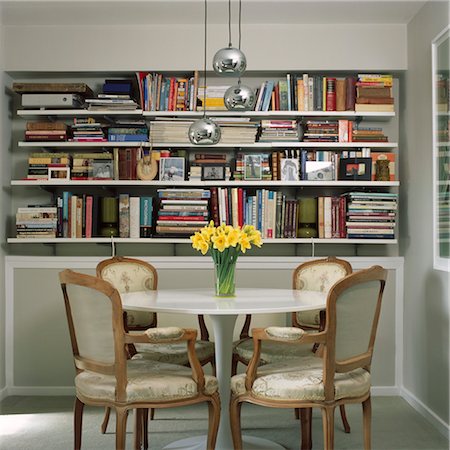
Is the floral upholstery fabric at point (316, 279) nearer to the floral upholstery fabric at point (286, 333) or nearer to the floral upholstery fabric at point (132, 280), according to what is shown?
the floral upholstery fabric at point (132, 280)

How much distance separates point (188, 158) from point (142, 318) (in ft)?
4.27

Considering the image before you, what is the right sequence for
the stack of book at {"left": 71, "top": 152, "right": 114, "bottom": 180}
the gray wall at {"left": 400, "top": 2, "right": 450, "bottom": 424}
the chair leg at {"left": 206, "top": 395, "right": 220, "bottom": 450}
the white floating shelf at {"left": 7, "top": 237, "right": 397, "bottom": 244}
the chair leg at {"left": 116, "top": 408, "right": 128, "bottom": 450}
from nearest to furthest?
the chair leg at {"left": 116, "top": 408, "right": 128, "bottom": 450} < the chair leg at {"left": 206, "top": 395, "right": 220, "bottom": 450} < the gray wall at {"left": 400, "top": 2, "right": 450, "bottom": 424} < the white floating shelf at {"left": 7, "top": 237, "right": 397, "bottom": 244} < the stack of book at {"left": 71, "top": 152, "right": 114, "bottom": 180}

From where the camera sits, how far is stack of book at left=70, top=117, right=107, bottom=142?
15.1 ft

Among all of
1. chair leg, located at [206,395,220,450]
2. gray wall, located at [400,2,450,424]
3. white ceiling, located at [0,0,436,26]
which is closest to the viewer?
chair leg, located at [206,395,220,450]

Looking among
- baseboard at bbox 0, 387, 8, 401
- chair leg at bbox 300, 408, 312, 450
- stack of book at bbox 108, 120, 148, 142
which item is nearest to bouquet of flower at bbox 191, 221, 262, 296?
chair leg at bbox 300, 408, 312, 450

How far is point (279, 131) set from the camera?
15.1 ft

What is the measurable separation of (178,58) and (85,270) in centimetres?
155

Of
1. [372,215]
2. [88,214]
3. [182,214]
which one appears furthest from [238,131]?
[88,214]

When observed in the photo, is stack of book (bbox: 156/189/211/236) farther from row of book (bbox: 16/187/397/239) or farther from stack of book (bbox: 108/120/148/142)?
stack of book (bbox: 108/120/148/142)

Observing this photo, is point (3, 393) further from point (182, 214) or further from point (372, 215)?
point (372, 215)

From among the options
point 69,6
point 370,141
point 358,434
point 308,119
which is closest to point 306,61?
point 308,119

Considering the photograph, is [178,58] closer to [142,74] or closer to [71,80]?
[142,74]

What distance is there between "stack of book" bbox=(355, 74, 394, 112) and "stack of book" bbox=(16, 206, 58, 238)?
84.0 inches

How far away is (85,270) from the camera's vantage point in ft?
15.2
